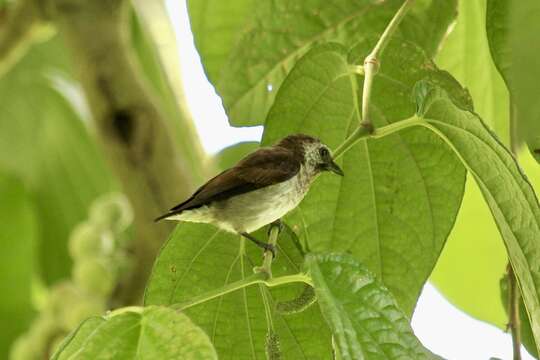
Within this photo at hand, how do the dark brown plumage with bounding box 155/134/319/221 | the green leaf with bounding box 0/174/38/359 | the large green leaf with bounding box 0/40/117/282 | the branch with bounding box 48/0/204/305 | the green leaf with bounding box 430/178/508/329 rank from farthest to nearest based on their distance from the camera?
the large green leaf with bounding box 0/40/117/282
the green leaf with bounding box 0/174/38/359
the branch with bounding box 48/0/204/305
the green leaf with bounding box 430/178/508/329
the dark brown plumage with bounding box 155/134/319/221

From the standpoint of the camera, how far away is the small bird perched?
1589mm

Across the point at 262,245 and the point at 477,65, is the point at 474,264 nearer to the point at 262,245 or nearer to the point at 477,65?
the point at 477,65

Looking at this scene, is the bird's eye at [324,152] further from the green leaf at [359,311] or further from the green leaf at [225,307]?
the green leaf at [359,311]

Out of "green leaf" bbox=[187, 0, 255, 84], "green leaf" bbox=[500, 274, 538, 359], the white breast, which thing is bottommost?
"green leaf" bbox=[500, 274, 538, 359]

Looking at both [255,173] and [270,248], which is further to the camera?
[255,173]

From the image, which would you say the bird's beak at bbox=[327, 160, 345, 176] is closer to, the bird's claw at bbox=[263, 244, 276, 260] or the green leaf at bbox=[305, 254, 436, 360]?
the bird's claw at bbox=[263, 244, 276, 260]

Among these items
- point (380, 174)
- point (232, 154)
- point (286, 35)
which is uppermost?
point (286, 35)

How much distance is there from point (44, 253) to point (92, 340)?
249cm

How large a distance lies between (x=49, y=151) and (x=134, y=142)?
135 cm

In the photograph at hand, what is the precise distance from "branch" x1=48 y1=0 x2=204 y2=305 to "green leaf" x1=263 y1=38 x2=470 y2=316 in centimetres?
89

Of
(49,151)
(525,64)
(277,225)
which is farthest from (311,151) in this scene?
(49,151)

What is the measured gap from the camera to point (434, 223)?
5.08 ft

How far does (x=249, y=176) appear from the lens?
1681 mm

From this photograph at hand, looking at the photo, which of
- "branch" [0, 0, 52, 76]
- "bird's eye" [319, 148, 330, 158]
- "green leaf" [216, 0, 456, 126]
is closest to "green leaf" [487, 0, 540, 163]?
"bird's eye" [319, 148, 330, 158]
